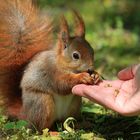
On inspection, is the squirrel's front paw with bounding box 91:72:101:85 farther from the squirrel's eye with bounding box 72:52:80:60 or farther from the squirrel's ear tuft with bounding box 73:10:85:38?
the squirrel's ear tuft with bounding box 73:10:85:38

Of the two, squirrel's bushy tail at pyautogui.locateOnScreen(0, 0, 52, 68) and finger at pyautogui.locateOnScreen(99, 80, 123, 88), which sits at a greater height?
squirrel's bushy tail at pyautogui.locateOnScreen(0, 0, 52, 68)

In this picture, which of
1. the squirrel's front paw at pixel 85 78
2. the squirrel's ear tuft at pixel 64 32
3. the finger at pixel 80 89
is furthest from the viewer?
the squirrel's ear tuft at pixel 64 32

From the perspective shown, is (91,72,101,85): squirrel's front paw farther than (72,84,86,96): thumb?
Yes

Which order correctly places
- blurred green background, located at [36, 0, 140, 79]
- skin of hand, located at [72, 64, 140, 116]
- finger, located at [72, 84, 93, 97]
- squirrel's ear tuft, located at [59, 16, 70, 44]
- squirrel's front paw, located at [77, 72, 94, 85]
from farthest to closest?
blurred green background, located at [36, 0, 140, 79] → squirrel's ear tuft, located at [59, 16, 70, 44] → squirrel's front paw, located at [77, 72, 94, 85] → finger, located at [72, 84, 93, 97] → skin of hand, located at [72, 64, 140, 116]

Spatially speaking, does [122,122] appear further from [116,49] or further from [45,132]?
[116,49]

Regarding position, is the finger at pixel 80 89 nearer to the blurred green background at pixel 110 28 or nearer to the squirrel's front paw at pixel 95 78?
the squirrel's front paw at pixel 95 78

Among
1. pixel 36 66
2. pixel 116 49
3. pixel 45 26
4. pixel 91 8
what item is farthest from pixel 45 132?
pixel 91 8

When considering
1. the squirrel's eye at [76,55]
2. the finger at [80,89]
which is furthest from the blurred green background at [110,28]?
the finger at [80,89]

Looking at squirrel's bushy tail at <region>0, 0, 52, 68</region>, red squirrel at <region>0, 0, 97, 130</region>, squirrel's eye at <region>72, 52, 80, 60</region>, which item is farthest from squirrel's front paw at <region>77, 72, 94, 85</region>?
squirrel's bushy tail at <region>0, 0, 52, 68</region>
